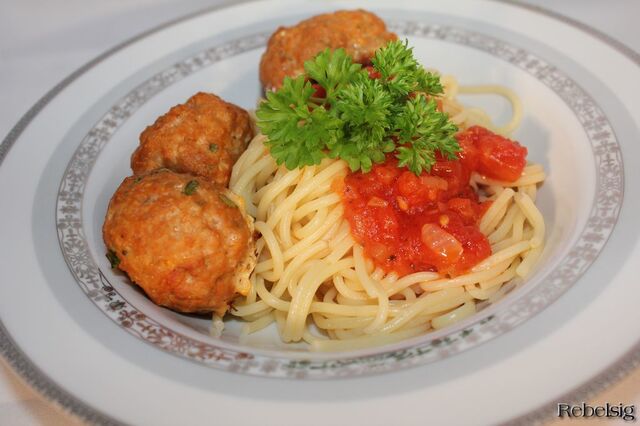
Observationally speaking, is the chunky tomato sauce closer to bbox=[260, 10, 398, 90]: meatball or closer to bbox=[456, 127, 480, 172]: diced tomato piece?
bbox=[456, 127, 480, 172]: diced tomato piece

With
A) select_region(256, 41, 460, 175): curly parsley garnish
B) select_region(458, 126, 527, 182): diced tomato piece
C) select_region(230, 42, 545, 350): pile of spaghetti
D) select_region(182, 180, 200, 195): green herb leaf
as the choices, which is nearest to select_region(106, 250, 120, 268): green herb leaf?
select_region(182, 180, 200, 195): green herb leaf

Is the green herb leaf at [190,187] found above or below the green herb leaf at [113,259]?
above

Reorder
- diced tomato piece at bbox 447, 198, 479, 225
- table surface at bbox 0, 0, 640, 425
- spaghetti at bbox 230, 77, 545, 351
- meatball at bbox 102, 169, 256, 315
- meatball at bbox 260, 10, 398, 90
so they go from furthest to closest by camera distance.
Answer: table surface at bbox 0, 0, 640, 425
meatball at bbox 260, 10, 398, 90
diced tomato piece at bbox 447, 198, 479, 225
spaghetti at bbox 230, 77, 545, 351
meatball at bbox 102, 169, 256, 315

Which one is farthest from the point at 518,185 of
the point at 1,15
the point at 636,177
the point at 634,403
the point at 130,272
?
the point at 1,15

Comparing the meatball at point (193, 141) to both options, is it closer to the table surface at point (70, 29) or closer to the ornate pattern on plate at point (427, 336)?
the ornate pattern on plate at point (427, 336)

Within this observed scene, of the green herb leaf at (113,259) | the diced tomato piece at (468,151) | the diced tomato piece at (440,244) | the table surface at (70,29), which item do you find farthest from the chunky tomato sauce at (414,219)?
the table surface at (70,29)

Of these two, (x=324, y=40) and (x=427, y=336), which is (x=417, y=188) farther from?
(x=324, y=40)

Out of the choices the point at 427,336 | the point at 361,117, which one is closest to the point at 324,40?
the point at 361,117
